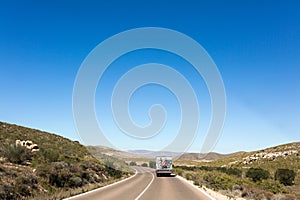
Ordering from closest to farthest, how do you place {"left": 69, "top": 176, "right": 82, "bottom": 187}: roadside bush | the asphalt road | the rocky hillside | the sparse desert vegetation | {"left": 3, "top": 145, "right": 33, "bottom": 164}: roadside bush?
the asphalt road < the rocky hillside < the sparse desert vegetation < {"left": 69, "top": 176, "right": 82, "bottom": 187}: roadside bush < {"left": 3, "top": 145, "right": 33, "bottom": 164}: roadside bush

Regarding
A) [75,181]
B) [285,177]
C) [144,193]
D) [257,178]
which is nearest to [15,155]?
[75,181]

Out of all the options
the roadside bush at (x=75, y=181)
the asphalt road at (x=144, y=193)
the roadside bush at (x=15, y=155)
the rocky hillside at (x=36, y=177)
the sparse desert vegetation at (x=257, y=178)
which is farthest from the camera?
the roadside bush at (x=15, y=155)

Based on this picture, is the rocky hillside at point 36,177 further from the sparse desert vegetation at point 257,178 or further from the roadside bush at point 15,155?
the sparse desert vegetation at point 257,178

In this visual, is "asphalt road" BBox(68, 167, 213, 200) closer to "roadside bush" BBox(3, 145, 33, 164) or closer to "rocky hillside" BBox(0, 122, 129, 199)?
"rocky hillside" BBox(0, 122, 129, 199)

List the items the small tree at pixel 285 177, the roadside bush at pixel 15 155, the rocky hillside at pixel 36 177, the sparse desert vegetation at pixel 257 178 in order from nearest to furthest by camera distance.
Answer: the rocky hillside at pixel 36 177, the sparse desert vegetation at pixel 257 178, the roadside bush at pixel 15 155, the small tree at pixel 285 177

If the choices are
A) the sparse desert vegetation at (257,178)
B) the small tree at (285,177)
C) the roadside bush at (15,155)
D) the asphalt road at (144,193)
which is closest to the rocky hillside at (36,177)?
the roadside bush at (15,155)

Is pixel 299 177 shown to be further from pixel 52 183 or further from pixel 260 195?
pixel 52 183

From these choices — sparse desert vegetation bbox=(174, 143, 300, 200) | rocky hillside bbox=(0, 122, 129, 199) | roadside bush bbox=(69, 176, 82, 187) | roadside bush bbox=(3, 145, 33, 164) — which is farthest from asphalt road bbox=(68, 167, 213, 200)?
roadside bush bbox=(3, 145, 33, 164)

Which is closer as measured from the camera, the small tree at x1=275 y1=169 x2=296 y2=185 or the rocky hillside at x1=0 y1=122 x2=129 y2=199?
the rocky hillside at x1=0 y1=122 x2=129 y2=199

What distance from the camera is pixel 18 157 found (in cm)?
2686

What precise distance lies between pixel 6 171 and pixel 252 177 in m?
34.9

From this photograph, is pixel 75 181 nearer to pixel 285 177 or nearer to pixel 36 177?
pixel 36 177

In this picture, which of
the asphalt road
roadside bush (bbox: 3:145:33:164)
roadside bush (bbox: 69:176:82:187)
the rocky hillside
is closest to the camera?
the asphalt road

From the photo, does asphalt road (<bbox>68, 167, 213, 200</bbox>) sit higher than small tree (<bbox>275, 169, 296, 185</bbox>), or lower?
lower
